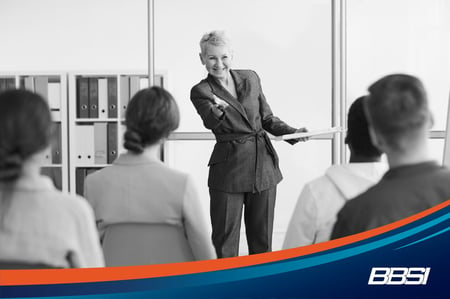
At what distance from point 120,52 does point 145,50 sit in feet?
0.65

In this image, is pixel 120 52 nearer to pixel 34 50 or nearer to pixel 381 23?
pixel 34 50

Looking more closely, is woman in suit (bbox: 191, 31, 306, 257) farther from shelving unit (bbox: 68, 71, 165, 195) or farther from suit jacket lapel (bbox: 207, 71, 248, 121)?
shelving unit (bbox: 68, 71, 165, 195)

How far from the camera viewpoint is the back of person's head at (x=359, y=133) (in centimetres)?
138

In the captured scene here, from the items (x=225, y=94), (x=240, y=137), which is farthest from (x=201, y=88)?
(x=240, y=137)

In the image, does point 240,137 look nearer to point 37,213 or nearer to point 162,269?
point 162,269

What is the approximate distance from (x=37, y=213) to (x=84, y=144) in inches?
125

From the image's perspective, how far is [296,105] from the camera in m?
4.86

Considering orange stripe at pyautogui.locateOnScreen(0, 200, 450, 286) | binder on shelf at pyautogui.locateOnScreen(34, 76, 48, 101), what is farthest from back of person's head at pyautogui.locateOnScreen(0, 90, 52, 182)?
binder on shelf at pyautogui.locateOnScreen(34, 76, 48, 101)

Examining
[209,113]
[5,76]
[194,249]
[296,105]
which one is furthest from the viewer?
[296,105]

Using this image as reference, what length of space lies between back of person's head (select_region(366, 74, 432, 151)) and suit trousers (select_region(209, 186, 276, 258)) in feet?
4.04

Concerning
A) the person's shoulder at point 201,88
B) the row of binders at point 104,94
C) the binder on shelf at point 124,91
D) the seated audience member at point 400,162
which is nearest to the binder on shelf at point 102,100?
the row of binders at point 104,94

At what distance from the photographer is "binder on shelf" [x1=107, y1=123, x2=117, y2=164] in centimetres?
429

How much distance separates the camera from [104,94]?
429cm

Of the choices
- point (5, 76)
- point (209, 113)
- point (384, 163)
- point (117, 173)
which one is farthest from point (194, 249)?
point (5, 76)
